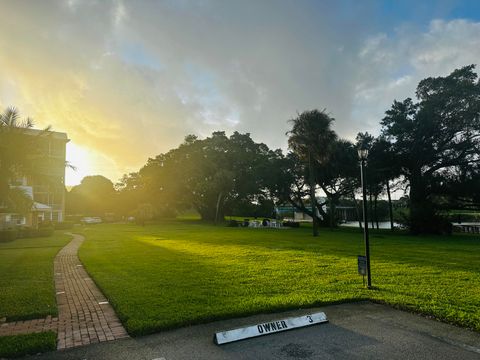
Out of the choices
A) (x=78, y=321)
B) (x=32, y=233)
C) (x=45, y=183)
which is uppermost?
(x=45, y=183)

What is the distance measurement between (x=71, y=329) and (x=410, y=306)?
5.93 meters

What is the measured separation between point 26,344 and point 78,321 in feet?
3.66

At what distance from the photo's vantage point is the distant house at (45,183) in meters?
15.2

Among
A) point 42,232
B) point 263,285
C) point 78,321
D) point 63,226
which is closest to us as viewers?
point 78,321

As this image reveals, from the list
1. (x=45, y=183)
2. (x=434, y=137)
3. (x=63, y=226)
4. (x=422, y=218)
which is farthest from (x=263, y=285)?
(x=63, y=226)

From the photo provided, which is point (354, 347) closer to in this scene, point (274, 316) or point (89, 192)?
point (274, 316)

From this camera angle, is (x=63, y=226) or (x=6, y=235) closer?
(x=6, y=235)

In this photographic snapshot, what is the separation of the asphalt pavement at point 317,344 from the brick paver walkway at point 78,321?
38cm

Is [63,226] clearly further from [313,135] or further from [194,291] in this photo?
[194,291]

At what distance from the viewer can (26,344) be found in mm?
4570

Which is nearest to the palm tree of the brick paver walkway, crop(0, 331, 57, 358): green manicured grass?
the brick paver walkway

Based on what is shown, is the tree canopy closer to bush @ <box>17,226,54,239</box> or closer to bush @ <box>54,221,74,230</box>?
bush @ <box>17,226,54,239</box>

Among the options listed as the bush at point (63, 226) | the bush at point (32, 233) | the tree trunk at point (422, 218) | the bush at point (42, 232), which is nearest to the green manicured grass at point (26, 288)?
the bush at point (32, 233)

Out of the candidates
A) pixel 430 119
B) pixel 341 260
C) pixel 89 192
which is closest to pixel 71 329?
pixel 341 260
